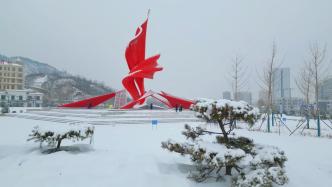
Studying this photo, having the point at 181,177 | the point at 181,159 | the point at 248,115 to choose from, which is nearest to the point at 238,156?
the point at 248,115

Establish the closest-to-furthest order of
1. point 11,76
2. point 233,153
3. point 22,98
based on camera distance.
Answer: point 233,153
point 22,98
point 11,76

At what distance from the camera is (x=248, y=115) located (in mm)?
3689

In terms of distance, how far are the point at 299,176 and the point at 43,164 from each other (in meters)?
4.69

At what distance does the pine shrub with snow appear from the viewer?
3.06 m

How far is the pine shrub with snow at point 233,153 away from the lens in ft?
10.0

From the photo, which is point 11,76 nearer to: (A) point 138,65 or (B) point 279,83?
(A) point 138,65

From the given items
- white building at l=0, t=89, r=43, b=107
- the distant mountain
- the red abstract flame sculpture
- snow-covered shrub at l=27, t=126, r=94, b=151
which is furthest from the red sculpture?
the distant mountain

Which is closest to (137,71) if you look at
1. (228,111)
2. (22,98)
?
(228,111)

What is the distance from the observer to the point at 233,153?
3.32m

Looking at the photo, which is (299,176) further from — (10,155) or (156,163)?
(10,155)

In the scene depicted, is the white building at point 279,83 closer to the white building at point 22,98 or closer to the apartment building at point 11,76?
the white building at point 22,98

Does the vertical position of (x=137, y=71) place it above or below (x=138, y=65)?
below

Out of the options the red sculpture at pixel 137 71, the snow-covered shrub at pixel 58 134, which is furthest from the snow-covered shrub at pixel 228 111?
the red sculpture at pixel 137 71

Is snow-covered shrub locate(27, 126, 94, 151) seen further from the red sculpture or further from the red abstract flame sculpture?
the red abstract flame sculpture
